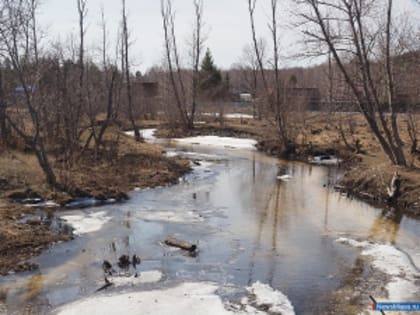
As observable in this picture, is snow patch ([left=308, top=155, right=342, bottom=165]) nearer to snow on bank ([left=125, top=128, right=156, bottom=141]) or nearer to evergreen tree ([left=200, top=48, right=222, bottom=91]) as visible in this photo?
snow on bank ([left=125, top=128, right=156, bottom=141])

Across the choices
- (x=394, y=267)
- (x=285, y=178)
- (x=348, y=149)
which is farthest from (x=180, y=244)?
(x=348, y=149)

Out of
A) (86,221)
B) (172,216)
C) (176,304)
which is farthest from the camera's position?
(172,216)

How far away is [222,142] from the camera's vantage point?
33.0m

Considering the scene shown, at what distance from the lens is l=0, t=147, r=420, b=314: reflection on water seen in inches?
352

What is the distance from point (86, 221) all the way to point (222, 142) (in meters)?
20.5

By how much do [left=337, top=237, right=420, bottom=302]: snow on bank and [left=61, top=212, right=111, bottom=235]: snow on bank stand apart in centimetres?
620

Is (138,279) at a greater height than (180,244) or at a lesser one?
lesser

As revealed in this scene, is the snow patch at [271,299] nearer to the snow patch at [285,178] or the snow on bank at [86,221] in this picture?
the snow on bank at [86,221]

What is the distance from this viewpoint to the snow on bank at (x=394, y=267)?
875 centimetres

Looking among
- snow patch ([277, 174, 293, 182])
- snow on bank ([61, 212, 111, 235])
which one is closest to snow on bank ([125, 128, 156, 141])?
snow patch ([277, 174, 293, 182])

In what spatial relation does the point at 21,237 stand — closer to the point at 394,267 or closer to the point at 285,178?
the point at 394,267

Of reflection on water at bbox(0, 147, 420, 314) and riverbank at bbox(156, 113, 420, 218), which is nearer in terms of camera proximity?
reflection on water at bbox(0, 147, 420, 314)

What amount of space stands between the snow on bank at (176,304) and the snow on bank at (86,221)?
13.7 feet

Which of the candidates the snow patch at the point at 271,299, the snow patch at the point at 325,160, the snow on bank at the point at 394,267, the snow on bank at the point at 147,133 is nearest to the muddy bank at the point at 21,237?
the snow patch at the point at 271,299
